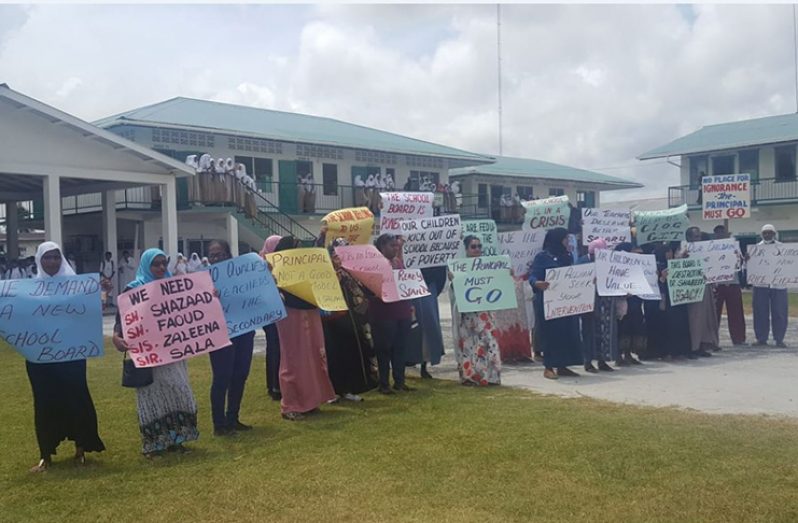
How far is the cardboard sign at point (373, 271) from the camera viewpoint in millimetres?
8055

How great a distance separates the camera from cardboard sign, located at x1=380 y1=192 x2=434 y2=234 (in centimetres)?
988

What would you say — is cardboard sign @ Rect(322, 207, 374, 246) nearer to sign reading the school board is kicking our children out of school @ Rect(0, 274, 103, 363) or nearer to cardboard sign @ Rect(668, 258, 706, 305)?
sign reading the school board is kicking our children out of school @ Rect(0, 274, 103, 363)

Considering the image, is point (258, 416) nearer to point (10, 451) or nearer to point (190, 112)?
point (10, 451)

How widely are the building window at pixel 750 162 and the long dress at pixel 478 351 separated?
28.0 metres

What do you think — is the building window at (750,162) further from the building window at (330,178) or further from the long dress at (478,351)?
the long dress at (478,351)

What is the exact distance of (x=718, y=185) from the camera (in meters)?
16.6

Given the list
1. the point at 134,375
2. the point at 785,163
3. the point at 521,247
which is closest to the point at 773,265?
the point at 521,247

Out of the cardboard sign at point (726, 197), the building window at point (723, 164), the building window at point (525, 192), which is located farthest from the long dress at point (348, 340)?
the building window at point (525, 192)

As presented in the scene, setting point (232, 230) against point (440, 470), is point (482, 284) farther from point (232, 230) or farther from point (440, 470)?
point (232, 230)

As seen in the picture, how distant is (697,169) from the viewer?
114 ft

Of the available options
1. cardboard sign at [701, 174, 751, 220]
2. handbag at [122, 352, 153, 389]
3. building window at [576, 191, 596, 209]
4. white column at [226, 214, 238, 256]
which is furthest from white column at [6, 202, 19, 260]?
building window at [576, 191, 596, 209]

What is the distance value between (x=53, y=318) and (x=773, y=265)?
10.5 metres

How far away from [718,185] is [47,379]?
47.9 feet

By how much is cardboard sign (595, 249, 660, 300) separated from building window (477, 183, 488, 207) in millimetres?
26294
